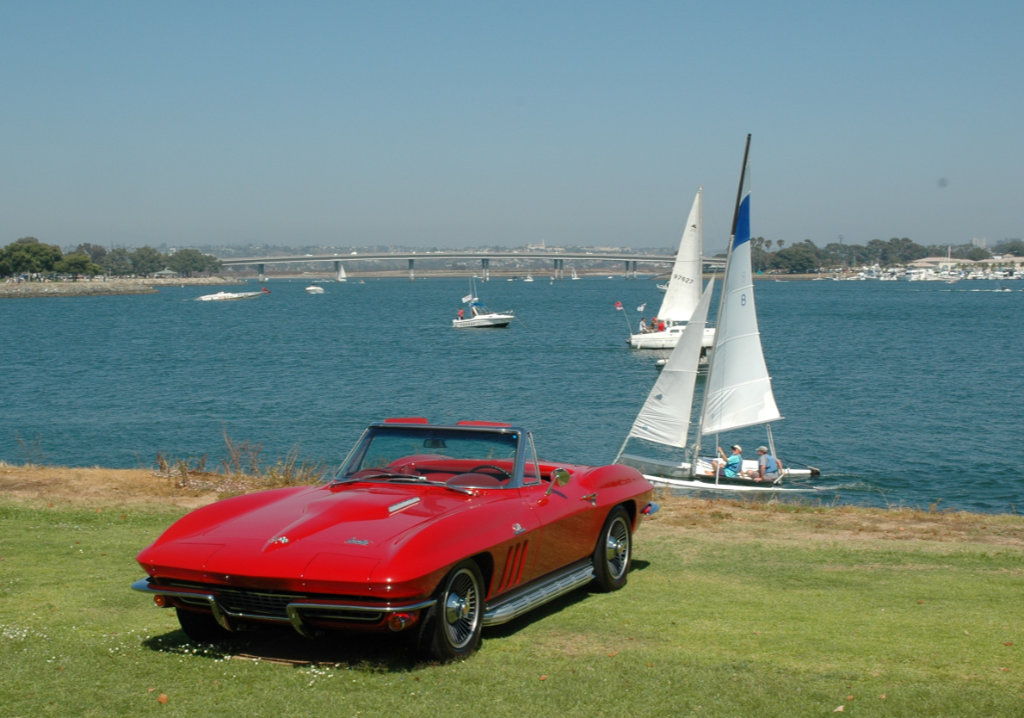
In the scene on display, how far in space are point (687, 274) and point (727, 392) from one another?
27931 mm

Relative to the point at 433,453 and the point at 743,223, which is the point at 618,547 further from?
the point at 743,223

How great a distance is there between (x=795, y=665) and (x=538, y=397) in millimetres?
40987

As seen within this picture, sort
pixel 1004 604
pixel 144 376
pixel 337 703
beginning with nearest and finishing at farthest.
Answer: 1. pixel 337 703
2. pixel 1004 604
3. pixel 144 376

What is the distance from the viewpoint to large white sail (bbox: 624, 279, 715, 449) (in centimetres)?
2670

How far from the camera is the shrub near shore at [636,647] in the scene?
6113 millimetres

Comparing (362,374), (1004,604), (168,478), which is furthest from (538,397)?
(1004,604)

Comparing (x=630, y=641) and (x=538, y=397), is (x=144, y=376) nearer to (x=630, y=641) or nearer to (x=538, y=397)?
(x=538, y=397)

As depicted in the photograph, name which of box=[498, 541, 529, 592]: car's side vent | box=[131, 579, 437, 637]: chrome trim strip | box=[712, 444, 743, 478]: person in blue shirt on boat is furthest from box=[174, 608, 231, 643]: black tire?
box=[712, 444, 743, 478]: person in blue shirt on boat

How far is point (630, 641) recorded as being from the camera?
7574 mm

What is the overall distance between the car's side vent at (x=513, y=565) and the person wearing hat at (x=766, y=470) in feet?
59.2

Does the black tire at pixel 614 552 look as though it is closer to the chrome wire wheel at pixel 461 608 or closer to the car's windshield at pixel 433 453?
the car's windshield at pixel 433 453

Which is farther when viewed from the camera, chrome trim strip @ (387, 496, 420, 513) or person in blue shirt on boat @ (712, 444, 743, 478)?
person in blue shirt on boat @ (712, 444, 743, 478)

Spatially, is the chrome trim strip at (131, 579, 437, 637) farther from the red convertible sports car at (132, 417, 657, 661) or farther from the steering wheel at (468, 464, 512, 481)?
the steering wheel at (468, 464, 512, 481)

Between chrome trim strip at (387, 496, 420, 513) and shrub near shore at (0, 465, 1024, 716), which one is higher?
chrome trim strip at (387, 496, 420, 513)
